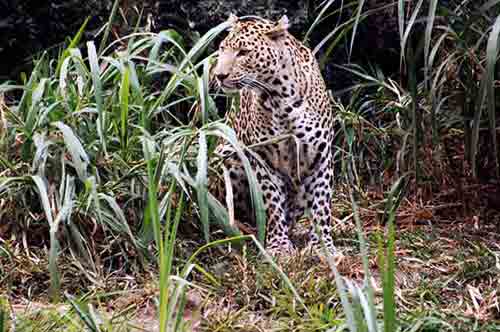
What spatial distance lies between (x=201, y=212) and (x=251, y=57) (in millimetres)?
1214

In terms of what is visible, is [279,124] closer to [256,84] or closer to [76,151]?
[256,84]

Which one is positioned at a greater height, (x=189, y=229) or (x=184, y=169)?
(x=184, y=169)

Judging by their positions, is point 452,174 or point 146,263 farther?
point 452,174

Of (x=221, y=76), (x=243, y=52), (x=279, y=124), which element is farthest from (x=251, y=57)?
(x=279, y=124)

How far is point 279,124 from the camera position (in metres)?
5.55

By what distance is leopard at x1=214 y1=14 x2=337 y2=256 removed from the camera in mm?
5488

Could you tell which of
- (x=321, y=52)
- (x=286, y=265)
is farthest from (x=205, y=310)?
(x=321, y=52)

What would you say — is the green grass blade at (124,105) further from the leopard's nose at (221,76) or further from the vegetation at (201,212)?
the leopard's nose at (221,76)

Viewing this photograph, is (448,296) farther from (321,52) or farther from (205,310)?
(321,52)

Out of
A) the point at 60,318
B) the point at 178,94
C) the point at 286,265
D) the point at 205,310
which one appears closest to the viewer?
the point at 60,318

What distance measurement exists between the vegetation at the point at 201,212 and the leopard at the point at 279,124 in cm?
17

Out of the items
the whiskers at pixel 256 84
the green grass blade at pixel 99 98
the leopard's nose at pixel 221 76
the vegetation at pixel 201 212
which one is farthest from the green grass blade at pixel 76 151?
the whiskers at pixel 256 84

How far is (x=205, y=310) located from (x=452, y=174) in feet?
7.19

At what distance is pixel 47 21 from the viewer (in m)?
7.41
